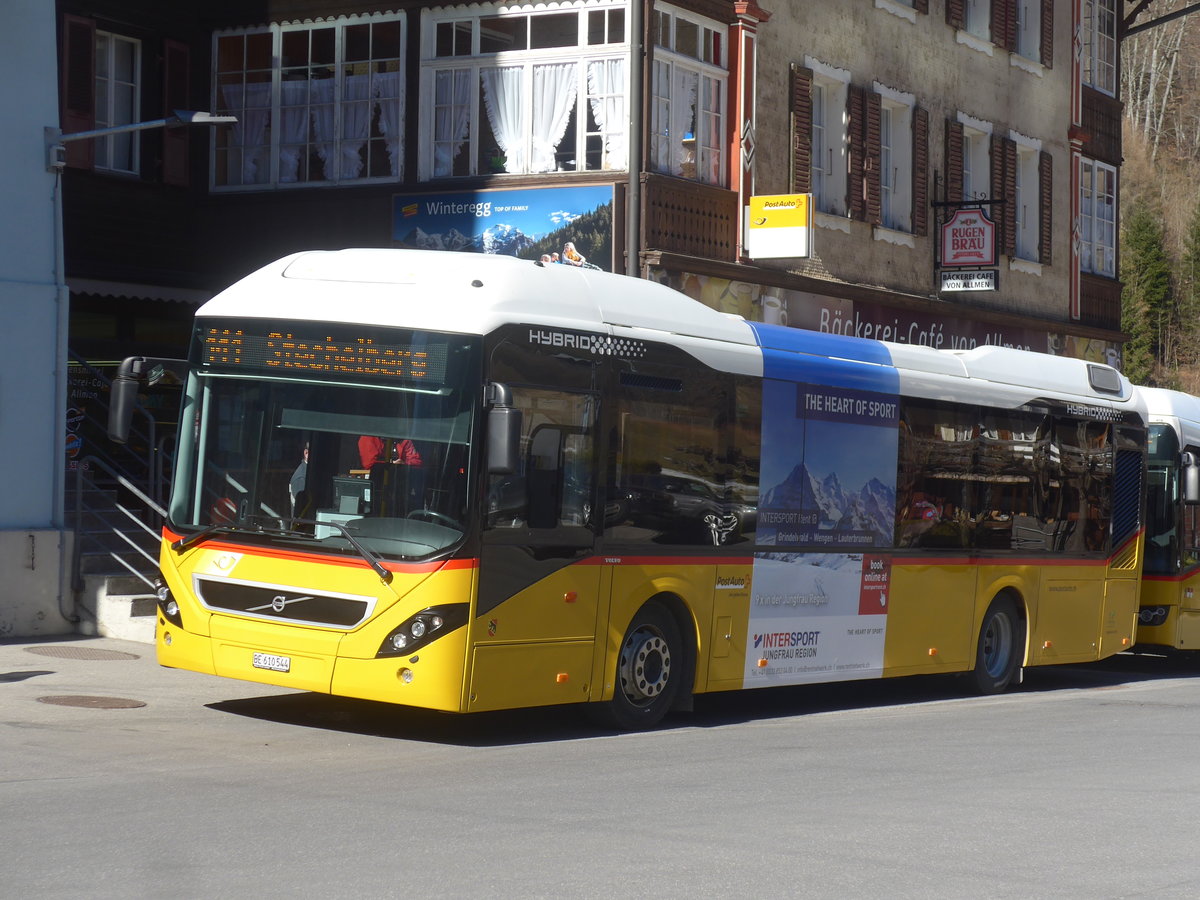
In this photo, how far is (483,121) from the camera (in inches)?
859

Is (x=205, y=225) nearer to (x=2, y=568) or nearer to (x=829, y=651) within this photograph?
(x=2, y=568)

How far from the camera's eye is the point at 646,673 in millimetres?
11781

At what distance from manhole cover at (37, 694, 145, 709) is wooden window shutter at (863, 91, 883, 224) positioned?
1716cm

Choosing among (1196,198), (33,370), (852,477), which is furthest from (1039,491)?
(1196,198)

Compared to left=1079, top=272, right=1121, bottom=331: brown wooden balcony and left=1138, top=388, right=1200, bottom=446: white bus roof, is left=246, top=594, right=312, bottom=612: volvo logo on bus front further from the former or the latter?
left=1079, top=272, right=1121, bottom=331: brown wooden balcony

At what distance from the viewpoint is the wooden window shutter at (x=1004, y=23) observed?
30391mm

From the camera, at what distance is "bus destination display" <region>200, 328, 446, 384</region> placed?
10.3m

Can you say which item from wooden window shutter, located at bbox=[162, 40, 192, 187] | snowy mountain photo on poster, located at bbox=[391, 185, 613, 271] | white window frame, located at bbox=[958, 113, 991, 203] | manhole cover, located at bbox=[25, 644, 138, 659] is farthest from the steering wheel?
white window frame, located at bbox=[958, 113, 991, 203]

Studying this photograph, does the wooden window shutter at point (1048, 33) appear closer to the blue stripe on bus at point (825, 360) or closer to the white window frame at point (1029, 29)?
the white window frame at point (1029, 29)

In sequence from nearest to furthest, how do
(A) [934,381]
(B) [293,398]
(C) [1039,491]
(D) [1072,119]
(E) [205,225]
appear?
(B) [293,398] < (A) [934,381] < (C) [1039,491] < (E) [205,225] < (D) [1072,119]

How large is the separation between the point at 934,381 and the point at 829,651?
2639mm

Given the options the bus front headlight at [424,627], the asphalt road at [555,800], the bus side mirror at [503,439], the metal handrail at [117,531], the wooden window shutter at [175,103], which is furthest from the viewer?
the wooden window shutter at [175,103]

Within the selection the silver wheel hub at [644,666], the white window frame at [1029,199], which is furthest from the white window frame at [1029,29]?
the silver wheel hub at [644,666]

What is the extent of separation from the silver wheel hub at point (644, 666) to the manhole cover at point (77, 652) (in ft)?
15.9
